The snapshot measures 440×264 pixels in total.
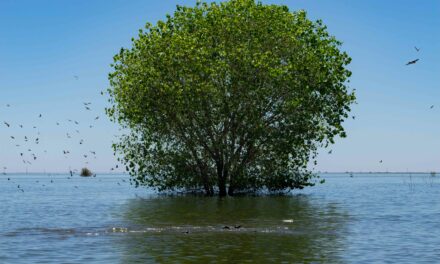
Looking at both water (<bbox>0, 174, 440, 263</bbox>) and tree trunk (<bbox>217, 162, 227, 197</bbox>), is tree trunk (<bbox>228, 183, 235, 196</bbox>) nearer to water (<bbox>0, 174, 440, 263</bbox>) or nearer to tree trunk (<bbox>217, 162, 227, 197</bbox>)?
tree trunk (<bbox>217, 162, 227, 197</bbox>)

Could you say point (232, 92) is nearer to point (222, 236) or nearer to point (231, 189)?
point (231, 189)

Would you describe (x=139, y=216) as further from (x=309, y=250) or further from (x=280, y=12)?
(x=280, y=12)

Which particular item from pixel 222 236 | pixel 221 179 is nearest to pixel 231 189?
pixel 221 179

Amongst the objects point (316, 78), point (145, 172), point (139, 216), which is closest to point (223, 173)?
point (145, 172)

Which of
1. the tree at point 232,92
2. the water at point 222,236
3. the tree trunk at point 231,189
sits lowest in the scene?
the water at point 222,236

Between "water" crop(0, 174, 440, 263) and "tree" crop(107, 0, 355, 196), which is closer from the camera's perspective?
"water" crop(0, 174, 440, 263)

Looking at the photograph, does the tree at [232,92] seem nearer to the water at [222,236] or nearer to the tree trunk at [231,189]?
the tree trunk at [231,189]

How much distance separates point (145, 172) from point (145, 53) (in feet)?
42.0

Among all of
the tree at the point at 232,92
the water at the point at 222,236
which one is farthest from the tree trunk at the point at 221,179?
the water at the point at 222,236

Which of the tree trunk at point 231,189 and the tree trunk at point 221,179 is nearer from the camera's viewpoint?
the tree trunk at point 221,179

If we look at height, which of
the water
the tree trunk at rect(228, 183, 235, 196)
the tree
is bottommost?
the water

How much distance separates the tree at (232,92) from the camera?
54406 mm

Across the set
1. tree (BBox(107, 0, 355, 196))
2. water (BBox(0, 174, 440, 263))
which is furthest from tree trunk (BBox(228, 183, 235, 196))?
water (BBox(0, 174, 440, 263))

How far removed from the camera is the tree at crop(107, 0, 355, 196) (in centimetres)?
5441
